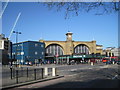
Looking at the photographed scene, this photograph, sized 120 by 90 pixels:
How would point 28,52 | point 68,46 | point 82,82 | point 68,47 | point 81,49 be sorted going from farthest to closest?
1. point 81,49
2. point 68,46
3. point 68,47
4. point 28,52
5. point 82,82

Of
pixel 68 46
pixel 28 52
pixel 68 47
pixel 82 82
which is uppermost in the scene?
pixel 68 46

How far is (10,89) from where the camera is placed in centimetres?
1513

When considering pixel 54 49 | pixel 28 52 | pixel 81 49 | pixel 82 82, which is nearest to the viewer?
pixel 82 82

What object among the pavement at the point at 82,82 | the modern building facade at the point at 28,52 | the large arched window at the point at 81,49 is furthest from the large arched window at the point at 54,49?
the pavement at the point at 82,82

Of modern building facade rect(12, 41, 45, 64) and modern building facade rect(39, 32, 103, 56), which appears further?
modern building facade rect(39, 32, 103, 56)

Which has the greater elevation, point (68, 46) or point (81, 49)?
point (68, 46)

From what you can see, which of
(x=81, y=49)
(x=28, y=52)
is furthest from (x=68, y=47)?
(x=28, y=52)

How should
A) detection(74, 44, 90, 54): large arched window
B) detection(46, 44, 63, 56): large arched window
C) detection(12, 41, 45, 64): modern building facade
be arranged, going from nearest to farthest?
detection(12, 41, 45, 64): modern building facade, detection(46, 44, 63, 56): large arched window, detection(74, 44, 90, 54): large arched window

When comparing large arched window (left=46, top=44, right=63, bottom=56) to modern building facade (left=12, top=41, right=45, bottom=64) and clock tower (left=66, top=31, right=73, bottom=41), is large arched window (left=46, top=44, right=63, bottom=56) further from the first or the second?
modern building facade (left=12, top=41, right=45, bottom=64)

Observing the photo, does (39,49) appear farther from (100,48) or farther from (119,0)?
(119,0)

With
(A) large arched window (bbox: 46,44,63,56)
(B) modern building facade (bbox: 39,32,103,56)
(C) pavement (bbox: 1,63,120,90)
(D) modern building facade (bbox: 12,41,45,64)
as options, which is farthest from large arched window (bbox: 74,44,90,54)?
(C) pavement (bbox: 1,63,120,90)

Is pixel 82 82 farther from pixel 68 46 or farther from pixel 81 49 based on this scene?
pixel 81 49

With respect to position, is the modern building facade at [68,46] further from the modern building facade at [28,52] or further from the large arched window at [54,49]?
the modern building facade at [28,52]

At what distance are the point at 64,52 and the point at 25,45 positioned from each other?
4505cm
